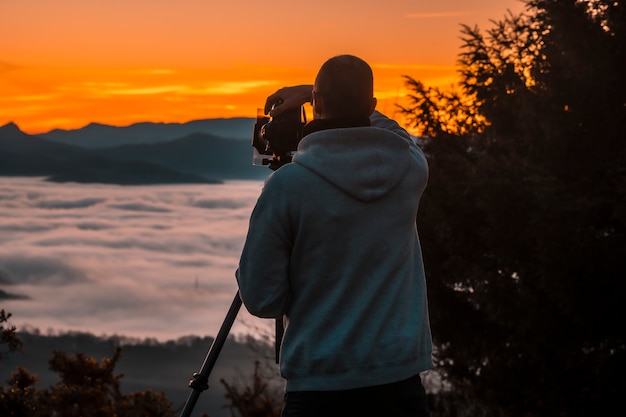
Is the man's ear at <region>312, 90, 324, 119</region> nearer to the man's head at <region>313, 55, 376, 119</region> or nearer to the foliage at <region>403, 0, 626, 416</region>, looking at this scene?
the man's head at <region>313, 55, 376, 119</region>

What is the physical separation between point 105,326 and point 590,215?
262ft

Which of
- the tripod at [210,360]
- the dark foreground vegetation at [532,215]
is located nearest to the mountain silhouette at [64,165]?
the dark foreground vegetation at [532,215]

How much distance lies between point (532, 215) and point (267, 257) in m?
9.53

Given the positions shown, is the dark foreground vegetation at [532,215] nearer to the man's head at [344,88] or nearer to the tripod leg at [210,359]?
the tripod leg at [210,359]

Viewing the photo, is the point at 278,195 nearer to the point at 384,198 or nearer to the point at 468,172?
the point at 384,198

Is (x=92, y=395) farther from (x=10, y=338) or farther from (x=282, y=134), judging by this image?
(x=282, y=134)

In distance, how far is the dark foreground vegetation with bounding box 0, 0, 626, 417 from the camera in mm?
11109

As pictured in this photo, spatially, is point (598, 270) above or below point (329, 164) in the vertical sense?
below

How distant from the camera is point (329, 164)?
2.11 m

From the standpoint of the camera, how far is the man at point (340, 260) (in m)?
2.09

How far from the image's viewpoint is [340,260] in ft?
6.91

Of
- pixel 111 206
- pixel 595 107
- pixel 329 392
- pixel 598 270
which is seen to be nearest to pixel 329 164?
pixel 329 392

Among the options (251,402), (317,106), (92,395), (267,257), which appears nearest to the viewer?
(267,257)

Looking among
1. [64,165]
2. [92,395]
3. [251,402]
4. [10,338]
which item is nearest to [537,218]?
[251,402]
